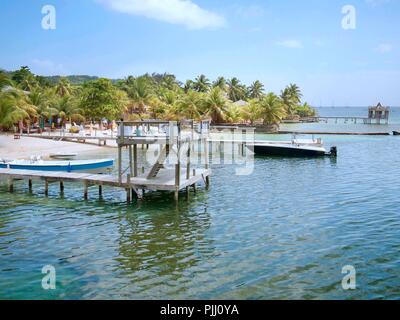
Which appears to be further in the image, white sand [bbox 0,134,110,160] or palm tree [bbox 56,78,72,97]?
palm tree [bbox 56,78,72,97]

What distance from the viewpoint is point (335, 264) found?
44.9 ft

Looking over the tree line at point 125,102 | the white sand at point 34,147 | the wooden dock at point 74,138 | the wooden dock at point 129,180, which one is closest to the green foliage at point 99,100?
the tree line at point 125,102

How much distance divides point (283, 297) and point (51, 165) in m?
22.4

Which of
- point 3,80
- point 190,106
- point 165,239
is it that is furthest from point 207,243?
point 190,106

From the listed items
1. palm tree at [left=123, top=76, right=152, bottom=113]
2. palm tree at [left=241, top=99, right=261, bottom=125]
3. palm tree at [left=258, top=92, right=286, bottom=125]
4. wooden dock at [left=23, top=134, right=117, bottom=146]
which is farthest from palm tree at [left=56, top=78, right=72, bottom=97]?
palm tree at [left=258, top=92, right=286, bottom=125]

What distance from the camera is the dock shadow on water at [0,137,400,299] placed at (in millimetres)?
12023

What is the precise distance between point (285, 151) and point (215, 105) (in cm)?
3479

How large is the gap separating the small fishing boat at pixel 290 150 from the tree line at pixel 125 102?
25948 mm

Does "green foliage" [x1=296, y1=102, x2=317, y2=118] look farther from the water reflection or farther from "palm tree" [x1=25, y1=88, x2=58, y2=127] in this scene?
the water reflection

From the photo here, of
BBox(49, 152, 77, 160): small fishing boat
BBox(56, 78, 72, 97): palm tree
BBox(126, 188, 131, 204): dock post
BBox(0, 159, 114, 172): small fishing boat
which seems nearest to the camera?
BBox(126, 188, 131, 204): dock post

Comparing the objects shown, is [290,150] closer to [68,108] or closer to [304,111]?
[68,108]

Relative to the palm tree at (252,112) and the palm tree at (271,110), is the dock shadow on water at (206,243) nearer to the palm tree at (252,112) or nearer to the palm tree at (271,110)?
the palm tree at (271,110)

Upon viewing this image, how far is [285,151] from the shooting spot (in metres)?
44.5

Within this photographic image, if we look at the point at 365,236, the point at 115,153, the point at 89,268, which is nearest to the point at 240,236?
the point at 365,236
